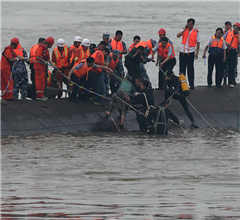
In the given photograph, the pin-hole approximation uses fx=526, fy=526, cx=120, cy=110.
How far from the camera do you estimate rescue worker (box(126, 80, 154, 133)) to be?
18016 mm

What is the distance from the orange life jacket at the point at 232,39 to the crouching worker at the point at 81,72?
6.10m

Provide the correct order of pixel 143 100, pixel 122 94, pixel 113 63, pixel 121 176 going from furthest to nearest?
pixel 113 63, pixel 122 94, pixel 143 100, pixel 121 176

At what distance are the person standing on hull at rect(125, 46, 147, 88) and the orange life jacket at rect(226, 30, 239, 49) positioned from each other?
4529 millimetres

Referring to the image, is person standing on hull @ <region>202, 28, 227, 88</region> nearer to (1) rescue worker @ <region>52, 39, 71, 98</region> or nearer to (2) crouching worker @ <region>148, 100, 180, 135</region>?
(2) crouching worker @ <region>148, 100, 180, 135</region>

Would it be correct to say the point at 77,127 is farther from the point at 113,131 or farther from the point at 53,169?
the point at 53,169

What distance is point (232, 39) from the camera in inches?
865

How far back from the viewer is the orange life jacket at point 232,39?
21922 millimetres

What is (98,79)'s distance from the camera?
747 inches

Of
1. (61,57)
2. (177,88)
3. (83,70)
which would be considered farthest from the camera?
(177,88)

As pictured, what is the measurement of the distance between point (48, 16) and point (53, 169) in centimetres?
7334

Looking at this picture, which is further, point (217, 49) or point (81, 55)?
point (217, 49)

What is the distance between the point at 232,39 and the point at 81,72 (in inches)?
281

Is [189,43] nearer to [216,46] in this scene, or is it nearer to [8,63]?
[216,46]

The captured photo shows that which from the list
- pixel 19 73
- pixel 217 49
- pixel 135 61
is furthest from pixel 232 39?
pixel 19 73
